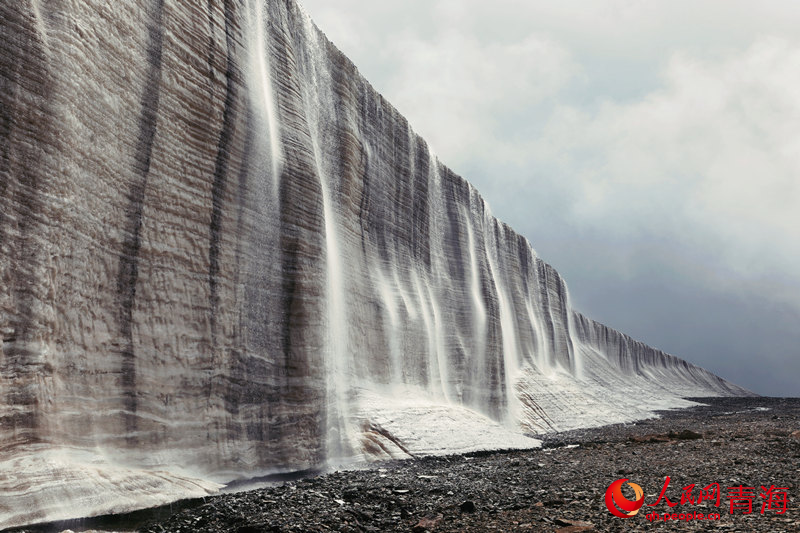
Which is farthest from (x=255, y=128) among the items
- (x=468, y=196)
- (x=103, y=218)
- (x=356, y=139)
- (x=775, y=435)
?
(x=468, y=196)

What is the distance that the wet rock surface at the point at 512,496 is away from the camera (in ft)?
15.4

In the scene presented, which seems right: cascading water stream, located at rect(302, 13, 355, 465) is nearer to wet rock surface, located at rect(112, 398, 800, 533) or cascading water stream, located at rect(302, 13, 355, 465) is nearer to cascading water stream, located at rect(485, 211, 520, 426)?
wet rock surface, located at rect(112, 398, 800, 533)

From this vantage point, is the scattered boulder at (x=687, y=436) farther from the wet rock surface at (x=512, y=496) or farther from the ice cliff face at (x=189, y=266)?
the ice cliff face at (x=189, y=266)

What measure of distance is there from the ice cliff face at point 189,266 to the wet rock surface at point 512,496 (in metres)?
0.82

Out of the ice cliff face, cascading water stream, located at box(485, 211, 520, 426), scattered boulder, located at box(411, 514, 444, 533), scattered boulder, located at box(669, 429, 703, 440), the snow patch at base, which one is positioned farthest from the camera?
cascading water stream, located at box(485, 211, 520, 426)

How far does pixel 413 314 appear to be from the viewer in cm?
1359

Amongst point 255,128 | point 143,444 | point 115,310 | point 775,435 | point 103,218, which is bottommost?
point 775,435

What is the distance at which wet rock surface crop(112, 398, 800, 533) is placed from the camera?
15.4ft

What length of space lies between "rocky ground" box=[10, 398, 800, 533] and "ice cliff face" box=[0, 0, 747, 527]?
2.82ft

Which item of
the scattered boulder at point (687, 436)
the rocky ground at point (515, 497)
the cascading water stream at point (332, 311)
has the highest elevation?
the cascading water stream at point (332, 311)

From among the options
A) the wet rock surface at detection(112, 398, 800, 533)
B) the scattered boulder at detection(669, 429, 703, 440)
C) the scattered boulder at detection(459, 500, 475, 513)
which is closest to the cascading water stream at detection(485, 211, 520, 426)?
the scattered boulder at detection(669, 429, 703, 440)

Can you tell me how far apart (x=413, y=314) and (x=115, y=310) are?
8.36 metres

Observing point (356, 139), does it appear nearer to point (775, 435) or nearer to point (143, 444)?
point (143, 444)

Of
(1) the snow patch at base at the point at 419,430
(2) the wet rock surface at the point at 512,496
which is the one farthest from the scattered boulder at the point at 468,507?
(1) the snow patch at base at the point at 419,430
